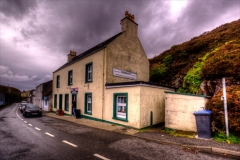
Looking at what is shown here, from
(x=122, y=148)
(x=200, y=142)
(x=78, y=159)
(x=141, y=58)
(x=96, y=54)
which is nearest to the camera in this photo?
(x=78, y=159)

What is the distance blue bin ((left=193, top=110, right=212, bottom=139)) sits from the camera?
6503mm

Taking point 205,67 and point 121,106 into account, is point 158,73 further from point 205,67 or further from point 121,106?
point 121,106

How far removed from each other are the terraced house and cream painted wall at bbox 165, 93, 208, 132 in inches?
54.6

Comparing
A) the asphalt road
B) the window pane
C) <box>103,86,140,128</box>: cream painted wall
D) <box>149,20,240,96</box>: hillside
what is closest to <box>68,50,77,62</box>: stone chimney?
<box>149,20,240,96</box>: hillside

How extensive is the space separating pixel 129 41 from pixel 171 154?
36.9ft

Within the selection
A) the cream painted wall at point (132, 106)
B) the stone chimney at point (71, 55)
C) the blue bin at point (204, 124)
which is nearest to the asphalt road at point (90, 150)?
the blue bin at point (204, 124)

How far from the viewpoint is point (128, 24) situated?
550 inches

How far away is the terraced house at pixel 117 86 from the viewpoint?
9.23 m

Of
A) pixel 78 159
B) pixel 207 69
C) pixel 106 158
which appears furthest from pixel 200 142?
pixel 207 69

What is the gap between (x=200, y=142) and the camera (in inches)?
236

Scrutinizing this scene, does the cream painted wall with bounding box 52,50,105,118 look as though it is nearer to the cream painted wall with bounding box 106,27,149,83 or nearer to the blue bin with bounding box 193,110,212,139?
the cream painted wall with bounding box 106,27,149,83

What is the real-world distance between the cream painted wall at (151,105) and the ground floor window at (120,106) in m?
1.25

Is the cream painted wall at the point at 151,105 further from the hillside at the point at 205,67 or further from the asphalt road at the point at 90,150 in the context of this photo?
the hillside at the point at 205,67

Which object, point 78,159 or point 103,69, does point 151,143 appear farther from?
point 103,69
